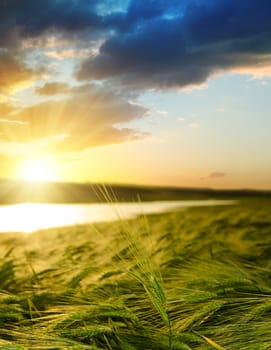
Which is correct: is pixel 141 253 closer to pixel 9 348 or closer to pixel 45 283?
pixel 9 348

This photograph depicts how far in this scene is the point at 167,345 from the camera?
5.59 ft

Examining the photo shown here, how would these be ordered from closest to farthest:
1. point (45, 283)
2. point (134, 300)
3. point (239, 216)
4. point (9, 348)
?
point (9, 348), point (134, 300), point (45, 283), point (239, 216)

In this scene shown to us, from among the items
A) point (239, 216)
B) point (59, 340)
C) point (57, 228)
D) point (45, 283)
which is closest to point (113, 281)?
point (45, 283)

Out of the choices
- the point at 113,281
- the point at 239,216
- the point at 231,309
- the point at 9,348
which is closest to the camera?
the point at 9,348

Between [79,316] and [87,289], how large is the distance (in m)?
0.63

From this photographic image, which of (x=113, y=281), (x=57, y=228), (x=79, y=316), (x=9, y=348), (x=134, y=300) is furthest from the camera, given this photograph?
(x=57, y=228)

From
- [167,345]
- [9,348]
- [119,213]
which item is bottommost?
[167,345]

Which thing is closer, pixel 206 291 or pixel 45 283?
pixel 206 291

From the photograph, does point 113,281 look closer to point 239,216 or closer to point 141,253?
point 141,253

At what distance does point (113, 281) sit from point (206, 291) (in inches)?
21.4

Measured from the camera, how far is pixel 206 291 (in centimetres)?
195

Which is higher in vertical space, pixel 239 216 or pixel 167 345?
pixel 239 216

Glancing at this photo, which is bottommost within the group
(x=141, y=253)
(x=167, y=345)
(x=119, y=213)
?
(x=167, y=345)

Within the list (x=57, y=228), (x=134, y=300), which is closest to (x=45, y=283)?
(x=134, y=300)
